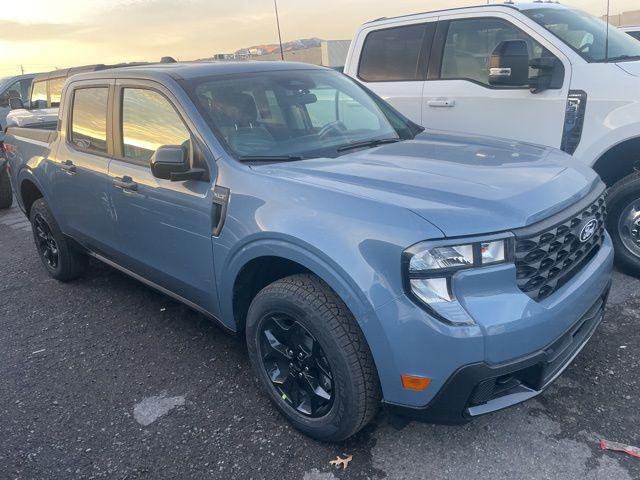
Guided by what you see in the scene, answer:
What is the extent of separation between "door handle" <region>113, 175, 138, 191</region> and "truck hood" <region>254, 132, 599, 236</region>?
102cm

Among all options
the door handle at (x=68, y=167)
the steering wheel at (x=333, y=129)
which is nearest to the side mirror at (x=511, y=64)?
the steering wheel at (x=333, y=129)

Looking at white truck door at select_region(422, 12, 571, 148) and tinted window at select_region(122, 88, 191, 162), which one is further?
white truck door at select_region(422, 12, 571, 148)

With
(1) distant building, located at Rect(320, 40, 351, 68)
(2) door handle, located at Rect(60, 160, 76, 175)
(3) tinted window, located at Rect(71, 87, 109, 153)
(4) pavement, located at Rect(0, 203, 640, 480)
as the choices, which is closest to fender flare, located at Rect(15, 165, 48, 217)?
(2) door handle, located at Rect(60, 160, 76, 175)

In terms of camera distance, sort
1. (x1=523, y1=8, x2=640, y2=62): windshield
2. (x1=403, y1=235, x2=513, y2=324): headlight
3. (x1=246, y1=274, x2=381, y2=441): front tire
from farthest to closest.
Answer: (x1=523, y1=8, x2=640, y2=62): windshield, (x1=246, y1=274, x2=381, y2=441): front tire, (x1=403, y1=235, x2=513, y2=324): headlight

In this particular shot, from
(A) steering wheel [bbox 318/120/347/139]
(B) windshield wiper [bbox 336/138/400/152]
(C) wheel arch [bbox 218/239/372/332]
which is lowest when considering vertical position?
(C) wheel arch [bbox 218/239/372/332]

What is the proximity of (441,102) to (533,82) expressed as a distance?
872 mm

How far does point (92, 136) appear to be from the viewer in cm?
393

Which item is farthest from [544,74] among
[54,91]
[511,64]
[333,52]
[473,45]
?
[333,52]

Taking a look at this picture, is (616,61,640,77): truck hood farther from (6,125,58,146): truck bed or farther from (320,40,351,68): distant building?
(320,40,351,68): distant building

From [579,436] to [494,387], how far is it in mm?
687

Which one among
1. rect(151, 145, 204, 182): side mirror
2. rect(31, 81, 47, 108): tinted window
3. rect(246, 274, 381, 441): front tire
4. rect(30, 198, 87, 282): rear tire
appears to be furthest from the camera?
rect(31, 81, 47, 108): tinted window

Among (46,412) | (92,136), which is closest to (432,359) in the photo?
(46,412)

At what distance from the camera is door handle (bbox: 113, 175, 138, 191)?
3.34 metres

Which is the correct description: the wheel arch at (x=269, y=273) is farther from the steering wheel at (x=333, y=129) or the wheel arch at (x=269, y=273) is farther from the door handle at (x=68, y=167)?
the door handle at (x=68, y=167)
